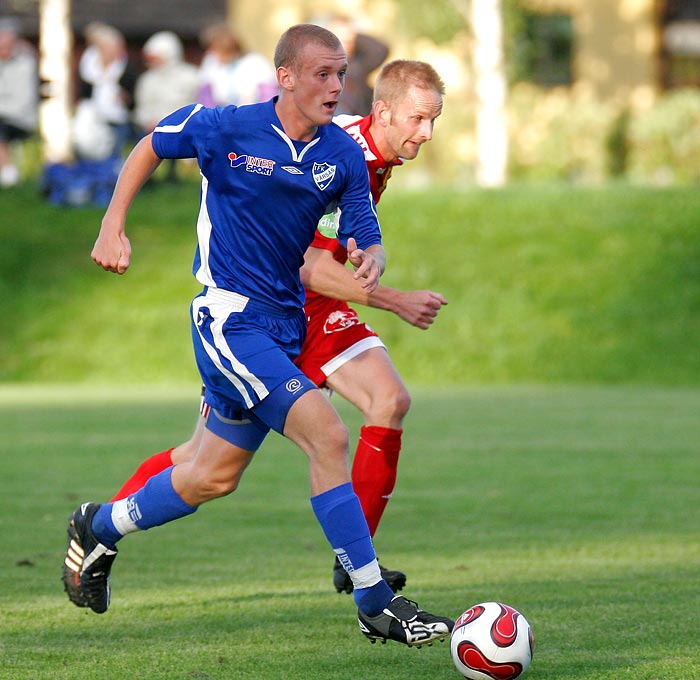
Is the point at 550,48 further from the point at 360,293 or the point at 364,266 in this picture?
the point at 364,266

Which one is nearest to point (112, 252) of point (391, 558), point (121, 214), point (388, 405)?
point (121, 214)

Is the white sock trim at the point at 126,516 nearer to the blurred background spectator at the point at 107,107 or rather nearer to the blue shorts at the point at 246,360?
the blue shorts at the point at 246,360

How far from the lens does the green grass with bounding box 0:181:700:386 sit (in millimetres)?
20609

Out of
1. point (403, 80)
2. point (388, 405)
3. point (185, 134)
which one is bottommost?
point (388, 405)

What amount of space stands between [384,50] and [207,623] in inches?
295

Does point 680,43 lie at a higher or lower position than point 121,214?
higher

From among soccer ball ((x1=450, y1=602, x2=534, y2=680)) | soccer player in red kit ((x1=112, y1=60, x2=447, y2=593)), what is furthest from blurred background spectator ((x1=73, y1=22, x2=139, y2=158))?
soccer ball ((x1=450, y1=602, x2=534, y2=680))

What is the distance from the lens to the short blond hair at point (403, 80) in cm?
667

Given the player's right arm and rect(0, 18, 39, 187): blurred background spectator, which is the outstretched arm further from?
rect(0, 18, 39, 187): blurred background spectator

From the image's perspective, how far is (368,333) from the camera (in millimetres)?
6992

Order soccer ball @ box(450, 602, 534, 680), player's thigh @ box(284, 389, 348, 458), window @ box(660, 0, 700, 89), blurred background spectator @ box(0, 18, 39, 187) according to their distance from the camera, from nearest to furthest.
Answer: soccer ball @ box(450, 602, 534, 680) < player's thigh @ box(284, 389, 348, 458) < blurred background spectator @ box(0, 18, 39, 187) < window @ box(660, 0, 700, 89)

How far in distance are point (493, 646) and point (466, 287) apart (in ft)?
53.9

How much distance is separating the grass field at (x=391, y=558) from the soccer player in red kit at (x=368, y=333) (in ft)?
1.67

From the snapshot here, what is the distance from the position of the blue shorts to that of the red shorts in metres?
0.87
